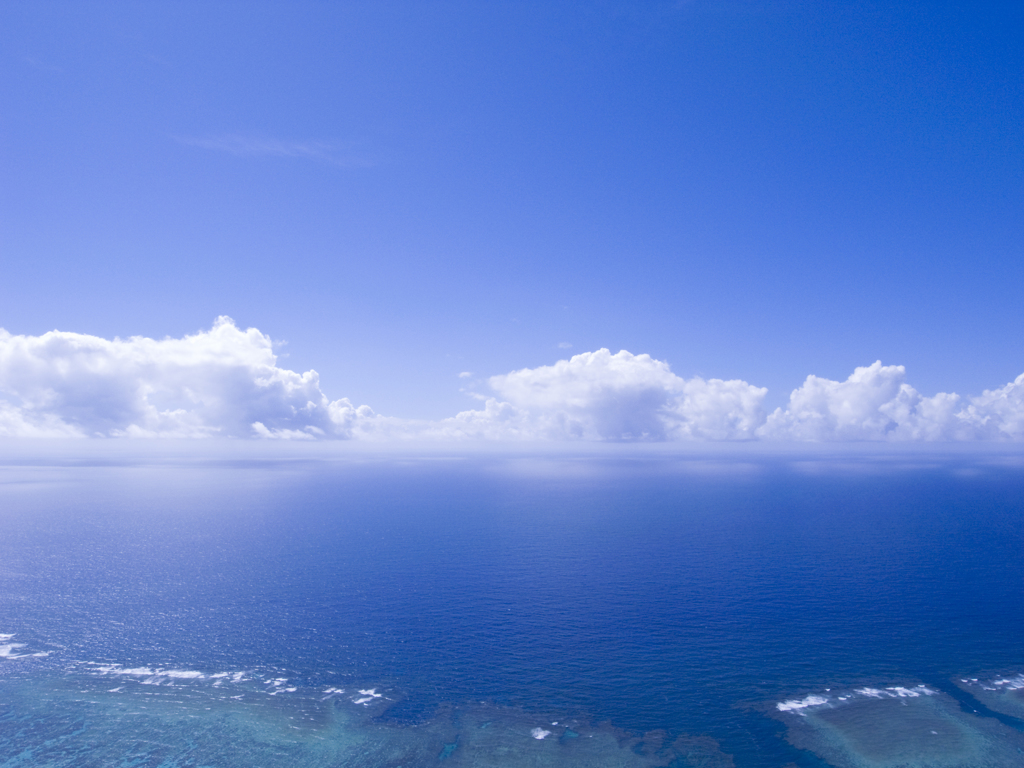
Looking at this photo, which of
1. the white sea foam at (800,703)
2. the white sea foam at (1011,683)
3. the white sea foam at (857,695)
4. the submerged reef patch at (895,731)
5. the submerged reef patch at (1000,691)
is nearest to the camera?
the submerged reef patch at (895,731)

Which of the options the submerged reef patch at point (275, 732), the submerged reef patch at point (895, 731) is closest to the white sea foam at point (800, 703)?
the submerged reef patch at point (895, 731)

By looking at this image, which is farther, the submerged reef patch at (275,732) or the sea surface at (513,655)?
the sea surface at (513,655)

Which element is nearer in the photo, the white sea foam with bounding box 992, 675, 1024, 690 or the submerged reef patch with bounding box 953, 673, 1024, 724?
the submerged reef patch with bounding box 953, 673, 1024, 724

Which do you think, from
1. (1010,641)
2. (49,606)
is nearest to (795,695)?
(1010,641)

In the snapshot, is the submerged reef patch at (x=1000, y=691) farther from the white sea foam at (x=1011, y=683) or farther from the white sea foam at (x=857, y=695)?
the white sea foam at (x=857, y=695)

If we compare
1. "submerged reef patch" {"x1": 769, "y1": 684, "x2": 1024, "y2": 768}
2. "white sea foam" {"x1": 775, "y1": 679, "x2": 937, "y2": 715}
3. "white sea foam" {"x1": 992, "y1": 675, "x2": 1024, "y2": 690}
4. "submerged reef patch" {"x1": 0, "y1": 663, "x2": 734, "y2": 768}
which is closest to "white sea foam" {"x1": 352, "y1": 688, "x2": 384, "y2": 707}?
"submerged reef patch" {"x1": 0, "y1": 663, "x2": 734, "y2": 768}

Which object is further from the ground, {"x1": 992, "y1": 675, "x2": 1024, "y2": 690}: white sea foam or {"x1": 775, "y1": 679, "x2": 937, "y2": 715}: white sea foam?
{"x1": 992, "y1": 675, "x2": 1024, "y2": 690}: white sea foam

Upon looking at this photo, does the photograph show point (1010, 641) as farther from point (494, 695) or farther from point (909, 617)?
point (494, 695)

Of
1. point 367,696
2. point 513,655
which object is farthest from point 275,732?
point 513,655

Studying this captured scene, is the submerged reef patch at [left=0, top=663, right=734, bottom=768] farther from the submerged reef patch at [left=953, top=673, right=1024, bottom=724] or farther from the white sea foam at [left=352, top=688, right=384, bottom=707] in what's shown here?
the submerged reef patch at [left=953, top=673, right=1024, bottom=724]

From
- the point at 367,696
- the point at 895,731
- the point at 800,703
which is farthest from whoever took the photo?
the point at 367,696

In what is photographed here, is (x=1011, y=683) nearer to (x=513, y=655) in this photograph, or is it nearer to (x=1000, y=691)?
(x=1000, y=691)
